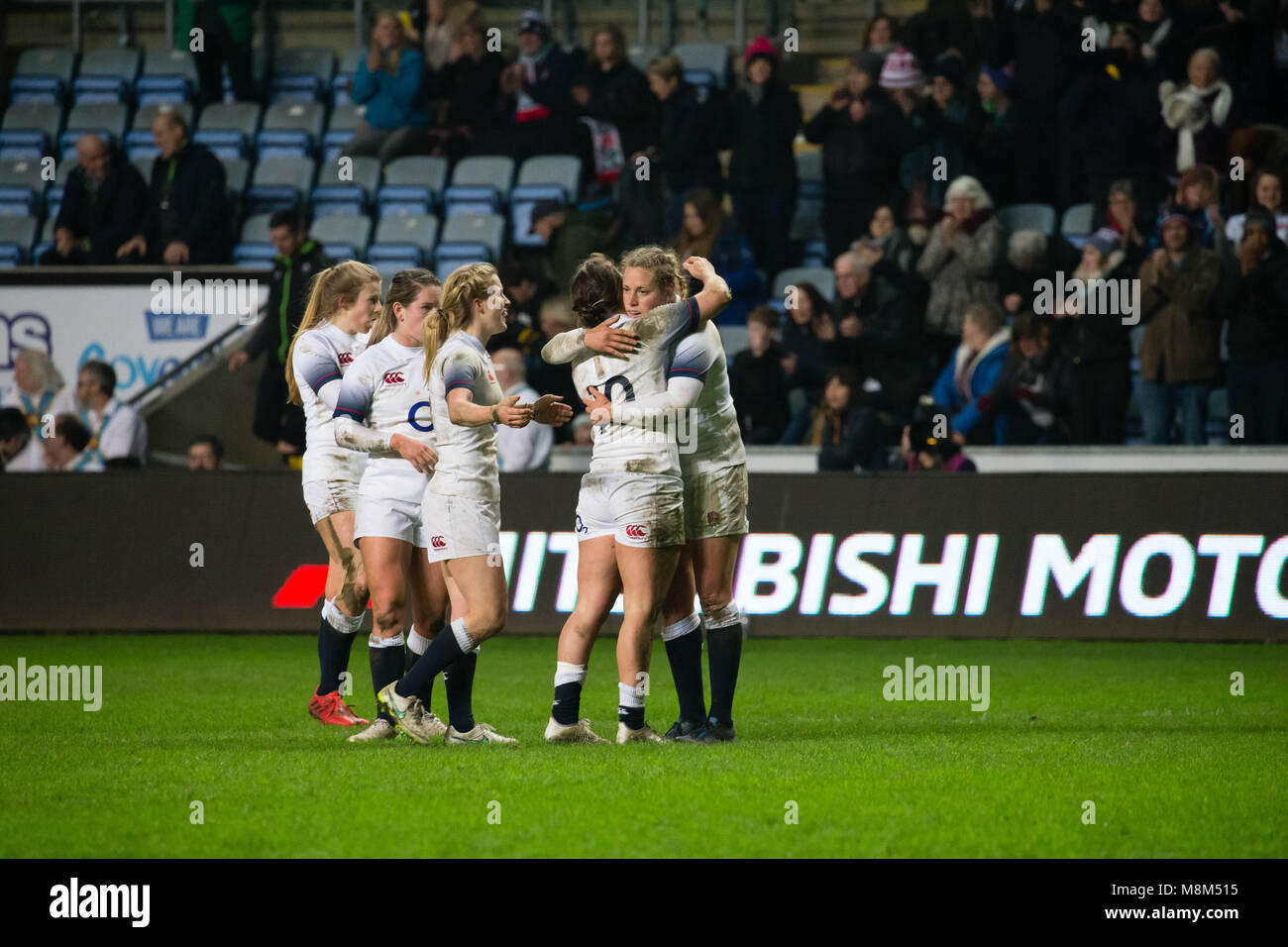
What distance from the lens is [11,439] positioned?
1753 centimetres

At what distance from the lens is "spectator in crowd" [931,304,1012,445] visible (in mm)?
16188

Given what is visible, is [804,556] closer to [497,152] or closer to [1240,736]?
[1240,736]

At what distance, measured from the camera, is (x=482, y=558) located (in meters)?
8.23

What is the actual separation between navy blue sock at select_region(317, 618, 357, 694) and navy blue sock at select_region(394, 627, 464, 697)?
1.11m

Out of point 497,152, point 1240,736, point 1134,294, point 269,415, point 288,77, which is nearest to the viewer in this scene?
point 1240,736

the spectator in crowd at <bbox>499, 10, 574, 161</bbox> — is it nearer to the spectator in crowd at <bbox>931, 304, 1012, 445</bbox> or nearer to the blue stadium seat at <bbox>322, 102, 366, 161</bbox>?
the blue stadium seat at <bbox>322, 102, 366, 161</bbox>

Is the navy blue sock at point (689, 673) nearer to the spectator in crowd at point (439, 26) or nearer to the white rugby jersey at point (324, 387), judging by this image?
the white rugby jersey at point (324, 387)


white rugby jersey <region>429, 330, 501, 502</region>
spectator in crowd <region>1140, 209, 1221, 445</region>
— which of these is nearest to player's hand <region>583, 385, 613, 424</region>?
white rugby jersey <region>429, 330, 501, 502</region>

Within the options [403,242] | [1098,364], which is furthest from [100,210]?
[1098,364]

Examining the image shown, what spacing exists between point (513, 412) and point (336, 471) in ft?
6.90

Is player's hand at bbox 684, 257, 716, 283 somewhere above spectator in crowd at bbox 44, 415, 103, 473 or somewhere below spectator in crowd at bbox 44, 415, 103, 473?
above

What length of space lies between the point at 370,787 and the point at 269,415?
10.5 metres

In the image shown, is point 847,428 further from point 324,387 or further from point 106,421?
point 324,387

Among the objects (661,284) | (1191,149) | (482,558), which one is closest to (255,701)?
(482,558)
